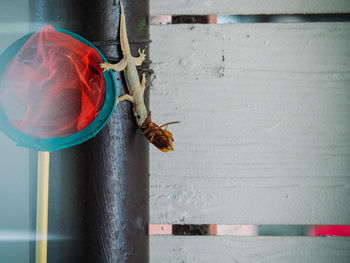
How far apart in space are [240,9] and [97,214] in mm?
474

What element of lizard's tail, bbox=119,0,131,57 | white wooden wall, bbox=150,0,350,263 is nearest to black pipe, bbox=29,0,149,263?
lizard's tail, bbox=119,0,131,57

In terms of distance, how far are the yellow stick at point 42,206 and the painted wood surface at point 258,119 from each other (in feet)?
0.75

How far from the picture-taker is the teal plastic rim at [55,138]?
38 centimetres

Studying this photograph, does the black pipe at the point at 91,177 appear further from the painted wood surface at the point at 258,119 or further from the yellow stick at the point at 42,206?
the painted wood surface at the point at 258,119

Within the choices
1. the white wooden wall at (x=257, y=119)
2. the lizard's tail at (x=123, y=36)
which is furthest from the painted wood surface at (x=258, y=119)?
the lizard's tail at (x=123, y=36)

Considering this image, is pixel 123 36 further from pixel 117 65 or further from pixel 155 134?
pixel 155 134

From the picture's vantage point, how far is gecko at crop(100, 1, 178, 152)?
17.3 inches

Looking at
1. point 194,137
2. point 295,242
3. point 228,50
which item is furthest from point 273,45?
point 295,242

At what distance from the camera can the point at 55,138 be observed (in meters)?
0.40

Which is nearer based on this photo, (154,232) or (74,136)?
(74,136)

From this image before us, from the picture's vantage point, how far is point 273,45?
1.87 feet

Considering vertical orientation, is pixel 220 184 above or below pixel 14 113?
below

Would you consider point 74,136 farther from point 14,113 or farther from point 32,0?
point 32,0

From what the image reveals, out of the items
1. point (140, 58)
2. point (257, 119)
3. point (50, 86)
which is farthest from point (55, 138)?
point (257, 119)
